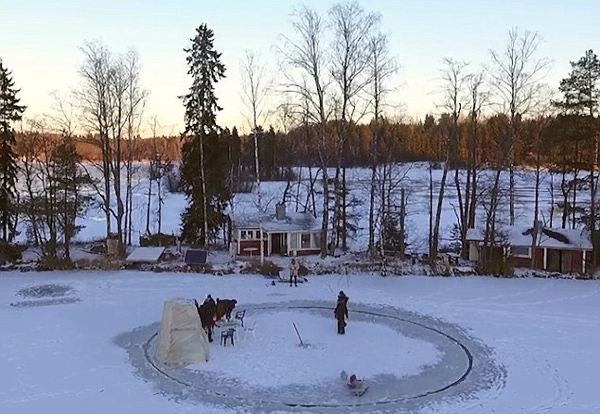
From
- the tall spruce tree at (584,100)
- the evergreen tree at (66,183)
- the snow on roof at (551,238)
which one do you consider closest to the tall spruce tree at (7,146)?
the evergreen tree at (66,183)

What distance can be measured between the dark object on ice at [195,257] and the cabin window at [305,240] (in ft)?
16.9

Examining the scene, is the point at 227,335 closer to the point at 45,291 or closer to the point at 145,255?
the point at 45,291

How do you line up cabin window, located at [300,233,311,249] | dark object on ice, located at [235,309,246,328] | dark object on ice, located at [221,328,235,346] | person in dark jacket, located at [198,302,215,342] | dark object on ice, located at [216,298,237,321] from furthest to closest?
1. cabin window, located at [300,233,311,249]
2. dark object on ice, located at [235,309,246,328]
3. dark object on ice, located at [216,298,237,321]
4. person in dark jacket, located at [198,302,215,342]
5. dark object on ice, located at [221,328,235,346]

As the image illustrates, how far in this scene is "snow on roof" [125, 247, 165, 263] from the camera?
2555cm

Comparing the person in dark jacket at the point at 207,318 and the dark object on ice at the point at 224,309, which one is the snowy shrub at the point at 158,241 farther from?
the person in dark jacket at the point at 207,318

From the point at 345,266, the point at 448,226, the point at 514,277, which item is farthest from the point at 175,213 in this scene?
the point at 514,277

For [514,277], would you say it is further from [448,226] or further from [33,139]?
[33,139]

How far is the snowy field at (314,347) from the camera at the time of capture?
1161cm

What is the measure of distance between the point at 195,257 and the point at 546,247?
1572 centimetres

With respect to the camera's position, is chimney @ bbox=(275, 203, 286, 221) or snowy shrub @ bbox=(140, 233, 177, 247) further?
snowy shrub @ bbox=(140, 233, 177, 247)

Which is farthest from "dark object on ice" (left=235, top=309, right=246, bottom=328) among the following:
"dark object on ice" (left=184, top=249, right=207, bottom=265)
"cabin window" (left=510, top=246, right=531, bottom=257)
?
"cabin window" (left=510, top=246, right=531, bottom=257)

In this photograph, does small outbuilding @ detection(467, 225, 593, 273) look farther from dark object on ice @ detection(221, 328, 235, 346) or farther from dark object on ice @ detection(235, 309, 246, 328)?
dark object on ice @ detection(221, 328, 235, 346)

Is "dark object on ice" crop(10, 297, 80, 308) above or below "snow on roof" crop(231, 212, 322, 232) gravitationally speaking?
below

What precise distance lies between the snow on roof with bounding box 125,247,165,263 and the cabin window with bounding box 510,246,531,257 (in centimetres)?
1624
